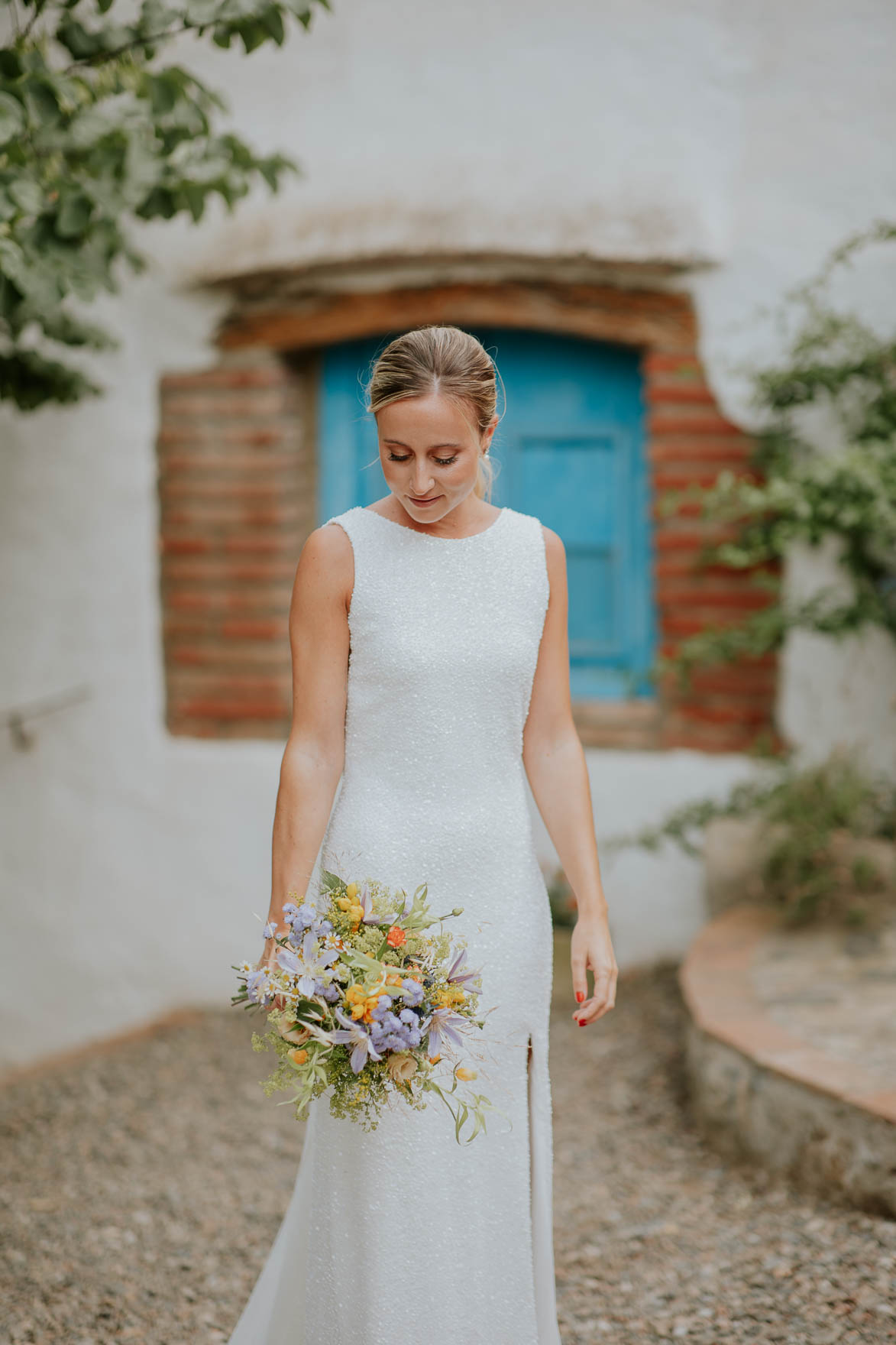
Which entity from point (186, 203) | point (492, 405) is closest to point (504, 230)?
Answer: point (186, 203)

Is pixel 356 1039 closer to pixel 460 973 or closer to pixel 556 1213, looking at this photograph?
A: pixel 460 973

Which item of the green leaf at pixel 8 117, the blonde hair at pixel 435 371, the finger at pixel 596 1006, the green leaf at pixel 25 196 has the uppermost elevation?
the green leaf at pixel 8 117

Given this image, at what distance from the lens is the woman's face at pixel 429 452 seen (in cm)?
178

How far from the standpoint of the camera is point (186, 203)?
2994 millimetres

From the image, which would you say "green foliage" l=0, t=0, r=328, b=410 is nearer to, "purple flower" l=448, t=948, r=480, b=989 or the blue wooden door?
the blue wooden door

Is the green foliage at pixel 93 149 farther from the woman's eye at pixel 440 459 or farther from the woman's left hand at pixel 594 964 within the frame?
the woman's left hand at pixel 594 964

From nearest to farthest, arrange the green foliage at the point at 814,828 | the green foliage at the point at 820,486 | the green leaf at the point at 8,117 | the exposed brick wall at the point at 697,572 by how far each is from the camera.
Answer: the green leaf at the point at 8,117
the green foliage at the point at 820,486
the green foliage at the point at 814,828
the exposed brick wall at the point at 697,572

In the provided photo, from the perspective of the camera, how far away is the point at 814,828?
147 inches

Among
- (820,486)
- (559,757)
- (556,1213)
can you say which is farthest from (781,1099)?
(820,486)

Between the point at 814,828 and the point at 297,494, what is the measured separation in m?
2.22

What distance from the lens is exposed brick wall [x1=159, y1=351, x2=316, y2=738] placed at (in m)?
4.43

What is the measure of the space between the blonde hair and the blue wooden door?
8.43 feet

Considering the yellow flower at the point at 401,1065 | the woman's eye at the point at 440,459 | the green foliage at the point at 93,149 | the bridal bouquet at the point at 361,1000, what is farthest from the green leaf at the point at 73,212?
the yellow flower at the point at 401,1065

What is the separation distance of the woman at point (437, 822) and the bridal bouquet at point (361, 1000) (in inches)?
9.1
